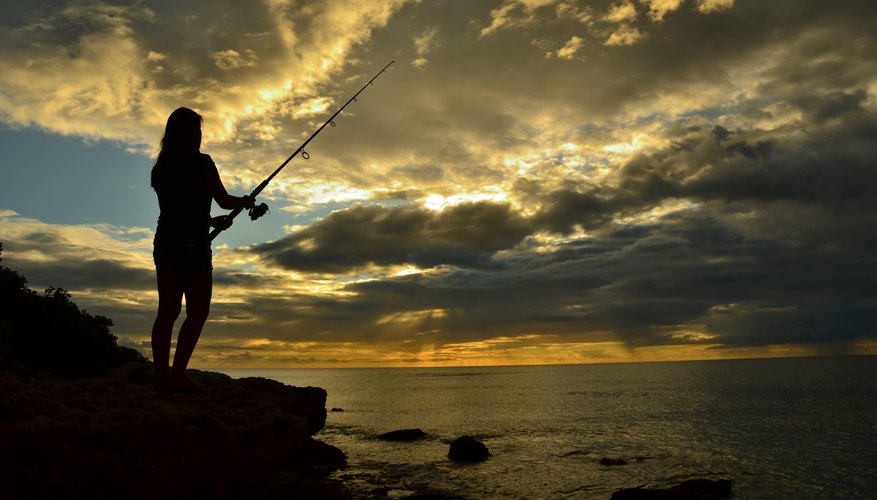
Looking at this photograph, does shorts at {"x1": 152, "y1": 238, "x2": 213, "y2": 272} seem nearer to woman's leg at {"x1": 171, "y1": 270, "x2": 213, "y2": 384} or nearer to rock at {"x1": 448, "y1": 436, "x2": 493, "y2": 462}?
woman's leg at {"x1": 171, "y1": 270, "x2": 213, "y2": 384}

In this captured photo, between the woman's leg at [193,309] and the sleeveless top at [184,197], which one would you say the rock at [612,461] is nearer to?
the woman's leg at [193,309]

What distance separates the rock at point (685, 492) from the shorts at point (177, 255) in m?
18.5

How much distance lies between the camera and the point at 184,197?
5.59 meters

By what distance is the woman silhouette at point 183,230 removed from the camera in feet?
17.9

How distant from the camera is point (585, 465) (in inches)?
1109

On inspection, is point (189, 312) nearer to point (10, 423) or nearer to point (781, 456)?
point (10, 423)

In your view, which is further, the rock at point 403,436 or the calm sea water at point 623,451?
the rock at point 403,436

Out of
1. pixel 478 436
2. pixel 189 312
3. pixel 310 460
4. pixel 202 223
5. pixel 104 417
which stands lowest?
pixel 478 436

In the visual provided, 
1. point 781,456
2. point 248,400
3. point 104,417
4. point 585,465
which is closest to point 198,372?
point 248,400

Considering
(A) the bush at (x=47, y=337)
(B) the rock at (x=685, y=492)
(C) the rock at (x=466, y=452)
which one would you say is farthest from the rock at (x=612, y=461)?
(A) the bush at (x=47, y=337)

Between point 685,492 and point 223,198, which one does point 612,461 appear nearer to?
point 685,492

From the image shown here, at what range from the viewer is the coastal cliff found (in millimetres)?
4648

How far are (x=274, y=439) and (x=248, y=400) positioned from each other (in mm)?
1141

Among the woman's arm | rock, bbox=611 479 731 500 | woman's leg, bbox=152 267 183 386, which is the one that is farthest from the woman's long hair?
rock, bbox=611 479 731 500
